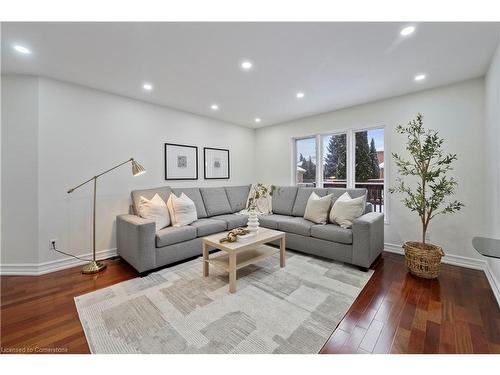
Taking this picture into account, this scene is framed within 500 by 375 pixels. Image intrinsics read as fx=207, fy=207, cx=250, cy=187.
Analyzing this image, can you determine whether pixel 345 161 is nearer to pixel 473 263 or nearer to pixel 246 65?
pixel 473 263

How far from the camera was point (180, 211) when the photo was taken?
10.1ft

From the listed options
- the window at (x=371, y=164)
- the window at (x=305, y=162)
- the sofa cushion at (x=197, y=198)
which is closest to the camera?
the window at (x=371, y=164)

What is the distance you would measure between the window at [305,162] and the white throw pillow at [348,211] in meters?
1.44

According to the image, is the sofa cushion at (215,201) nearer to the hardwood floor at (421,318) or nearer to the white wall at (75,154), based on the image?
the white wall at (75,154)

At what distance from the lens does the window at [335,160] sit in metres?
3.93

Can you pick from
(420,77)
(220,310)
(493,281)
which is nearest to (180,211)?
(220,310)

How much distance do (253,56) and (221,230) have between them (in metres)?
2.45

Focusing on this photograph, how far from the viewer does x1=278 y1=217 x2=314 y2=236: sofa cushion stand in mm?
3076

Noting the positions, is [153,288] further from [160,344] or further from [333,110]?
[333,110]

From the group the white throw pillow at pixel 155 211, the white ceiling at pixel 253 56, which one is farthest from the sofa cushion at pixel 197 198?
the white ceiling at pixel 253 56

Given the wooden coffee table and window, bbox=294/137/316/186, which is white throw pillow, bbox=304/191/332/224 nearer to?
the wooden coffee table

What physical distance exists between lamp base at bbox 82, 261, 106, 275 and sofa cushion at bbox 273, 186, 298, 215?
2.86 metres

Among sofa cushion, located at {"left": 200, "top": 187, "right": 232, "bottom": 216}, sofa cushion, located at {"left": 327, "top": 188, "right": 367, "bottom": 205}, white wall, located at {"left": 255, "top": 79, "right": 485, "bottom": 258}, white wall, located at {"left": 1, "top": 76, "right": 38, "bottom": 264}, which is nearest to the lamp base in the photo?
white wall, located at {"left": 1, "top": 76, "right": 38, "bottom": 264}
